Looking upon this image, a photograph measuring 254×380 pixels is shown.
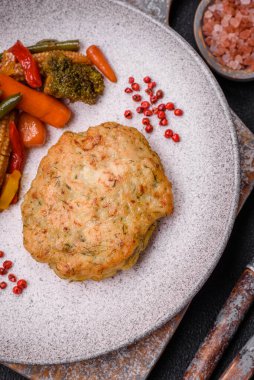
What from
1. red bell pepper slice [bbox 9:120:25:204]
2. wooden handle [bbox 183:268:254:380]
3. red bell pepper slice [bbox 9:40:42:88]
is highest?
red bell pepper slice [bbox 9:40:42:88]

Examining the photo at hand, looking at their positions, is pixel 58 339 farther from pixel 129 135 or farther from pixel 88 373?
pixel 129 135

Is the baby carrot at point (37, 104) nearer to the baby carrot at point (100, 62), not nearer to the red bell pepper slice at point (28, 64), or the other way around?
the red bell pepper slice at point (28, 64)

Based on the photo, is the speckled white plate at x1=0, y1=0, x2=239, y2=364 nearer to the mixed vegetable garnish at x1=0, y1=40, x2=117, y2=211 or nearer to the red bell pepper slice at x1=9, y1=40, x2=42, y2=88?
the mixed vegetable garnish at x1=0, y1=40, x2=117, y2=211

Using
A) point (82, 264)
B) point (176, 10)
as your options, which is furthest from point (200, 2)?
point (82, 264)

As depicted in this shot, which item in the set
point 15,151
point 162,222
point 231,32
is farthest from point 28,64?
point 231,32

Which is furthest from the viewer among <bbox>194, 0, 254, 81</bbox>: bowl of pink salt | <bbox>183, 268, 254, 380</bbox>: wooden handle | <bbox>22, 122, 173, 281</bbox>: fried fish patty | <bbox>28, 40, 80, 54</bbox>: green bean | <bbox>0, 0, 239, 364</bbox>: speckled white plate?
<bbox>194, 0, 254, 81</bbox>: bowl of pink salt

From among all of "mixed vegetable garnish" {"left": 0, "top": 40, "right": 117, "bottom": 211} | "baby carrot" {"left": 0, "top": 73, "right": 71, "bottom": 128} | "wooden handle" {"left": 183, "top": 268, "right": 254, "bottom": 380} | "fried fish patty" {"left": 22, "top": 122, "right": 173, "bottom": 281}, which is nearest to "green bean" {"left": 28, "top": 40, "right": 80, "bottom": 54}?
"mixed vegetable garnish" {"left": 0, "top": 40, "right": 117, "bottom": 211}

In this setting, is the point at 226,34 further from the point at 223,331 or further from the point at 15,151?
the point at 223,331
